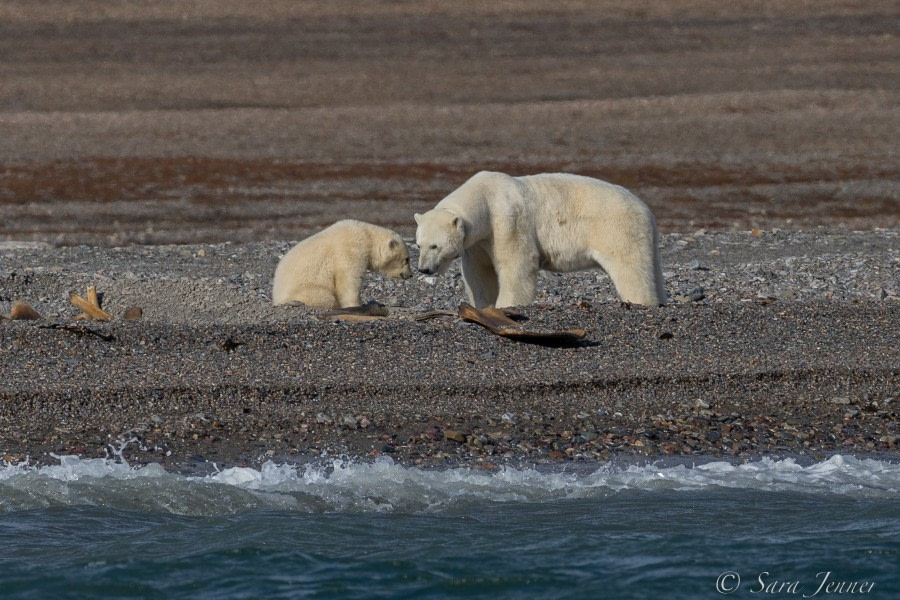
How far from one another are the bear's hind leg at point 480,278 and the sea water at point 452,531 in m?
3.64

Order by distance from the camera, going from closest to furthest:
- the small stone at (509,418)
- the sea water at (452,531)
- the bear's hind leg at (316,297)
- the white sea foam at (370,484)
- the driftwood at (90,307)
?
the sea water at (452,531), the white sea foam at (370,484), the small stone at (509,418), the driftwood at (90,307), the bear's hind leg at (316,297)

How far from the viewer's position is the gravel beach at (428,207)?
7.77m

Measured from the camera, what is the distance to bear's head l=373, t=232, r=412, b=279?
10820 mm

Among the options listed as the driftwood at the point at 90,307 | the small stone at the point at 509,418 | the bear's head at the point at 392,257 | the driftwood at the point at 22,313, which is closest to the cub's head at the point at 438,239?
the bear's head at the point at 392,257

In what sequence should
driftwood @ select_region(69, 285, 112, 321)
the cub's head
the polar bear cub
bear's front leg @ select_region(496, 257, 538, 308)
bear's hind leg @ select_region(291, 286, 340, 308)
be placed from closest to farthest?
the cub's head, bear's front leg @ select_region(496, 257, 538, 308), driftwood @ select_region(69, 285, 112, 321), bear's hind leg @ select_region(291, 286, 340, 308), the polar bear cub

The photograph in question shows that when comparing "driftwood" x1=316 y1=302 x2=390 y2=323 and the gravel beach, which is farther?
"driftwood" x1=316 y1=302 x2=390 y2=323

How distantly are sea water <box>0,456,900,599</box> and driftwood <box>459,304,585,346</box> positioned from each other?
1.93m

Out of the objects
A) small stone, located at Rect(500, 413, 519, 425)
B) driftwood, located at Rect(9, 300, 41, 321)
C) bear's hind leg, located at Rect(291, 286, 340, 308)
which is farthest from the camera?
bear's hind leg, located at Rect(291, 286, 340, 308)

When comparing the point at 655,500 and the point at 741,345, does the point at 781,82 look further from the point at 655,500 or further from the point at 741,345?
the point at 655,500

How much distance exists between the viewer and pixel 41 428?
743cm

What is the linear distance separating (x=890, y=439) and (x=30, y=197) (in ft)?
60.8

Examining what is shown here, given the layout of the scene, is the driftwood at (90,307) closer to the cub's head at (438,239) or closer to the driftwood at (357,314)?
the driftwood at (357,314)

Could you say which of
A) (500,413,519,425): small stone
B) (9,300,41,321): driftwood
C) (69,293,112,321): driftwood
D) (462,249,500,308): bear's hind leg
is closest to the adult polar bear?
(462,249,500,308): bear's hind leg

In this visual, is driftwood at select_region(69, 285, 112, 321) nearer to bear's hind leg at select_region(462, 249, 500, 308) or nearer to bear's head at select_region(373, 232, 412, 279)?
bear's head at select_region(373, 232, 412, 279)
